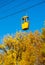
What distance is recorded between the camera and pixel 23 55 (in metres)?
37.5

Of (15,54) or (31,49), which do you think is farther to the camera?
(15,54)

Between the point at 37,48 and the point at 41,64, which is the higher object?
the point at 37,48

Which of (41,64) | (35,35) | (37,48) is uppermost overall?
(35,35)

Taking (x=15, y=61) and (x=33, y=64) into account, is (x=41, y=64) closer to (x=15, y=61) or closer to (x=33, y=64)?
(x=33, y=64)

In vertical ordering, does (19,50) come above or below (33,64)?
above

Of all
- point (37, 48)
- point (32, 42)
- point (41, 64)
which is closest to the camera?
point (41, 64)

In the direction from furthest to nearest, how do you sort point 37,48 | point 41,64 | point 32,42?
point 32,42 < point 37,48 < point 41,64

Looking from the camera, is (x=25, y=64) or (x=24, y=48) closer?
(x=25, y=64)

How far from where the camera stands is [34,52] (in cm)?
3597

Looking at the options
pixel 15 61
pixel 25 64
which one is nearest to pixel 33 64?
pixel 25 64

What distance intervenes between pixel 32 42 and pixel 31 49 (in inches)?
74.7

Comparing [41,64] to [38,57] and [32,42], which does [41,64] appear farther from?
[32,42]

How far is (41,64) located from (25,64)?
9.34 ft

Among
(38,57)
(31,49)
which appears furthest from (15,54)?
(38,57)
